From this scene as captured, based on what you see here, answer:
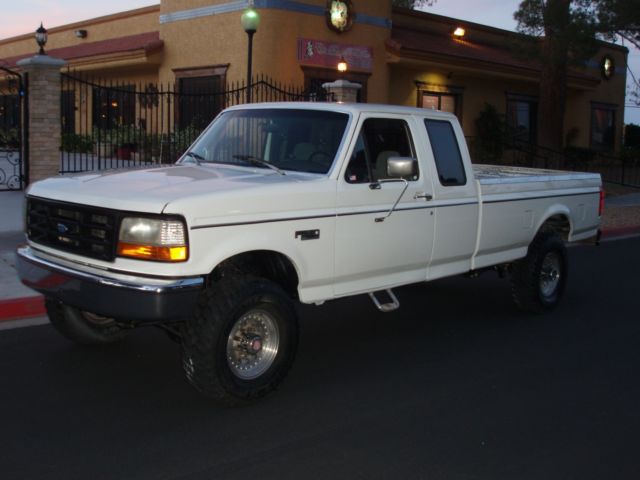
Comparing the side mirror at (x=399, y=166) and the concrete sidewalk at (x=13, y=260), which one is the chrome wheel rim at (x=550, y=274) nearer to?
the side mirror at (x=399, y=166)

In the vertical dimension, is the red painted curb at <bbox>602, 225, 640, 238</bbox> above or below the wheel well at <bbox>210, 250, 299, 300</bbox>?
below

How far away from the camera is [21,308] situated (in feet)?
24.0

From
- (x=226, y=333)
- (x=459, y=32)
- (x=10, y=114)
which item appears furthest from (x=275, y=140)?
(x=10, y=114)

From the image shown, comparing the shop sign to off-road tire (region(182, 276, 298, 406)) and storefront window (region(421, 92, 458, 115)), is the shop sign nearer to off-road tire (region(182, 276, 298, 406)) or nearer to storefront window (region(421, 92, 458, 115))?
storefront window (region(421, 92, 458, 115))

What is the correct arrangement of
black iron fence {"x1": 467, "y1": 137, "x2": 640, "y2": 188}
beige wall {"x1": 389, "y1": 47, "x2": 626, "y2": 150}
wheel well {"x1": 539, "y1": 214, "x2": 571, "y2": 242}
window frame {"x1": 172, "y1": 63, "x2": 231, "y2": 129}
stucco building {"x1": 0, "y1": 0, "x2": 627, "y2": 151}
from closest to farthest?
wheel well {"x1": 539, "y1": 214, "x2": 571, "y2": 242}
stucco building {"x1": 0, "y1": 0, "x2": 627, "y2": 151}
window frame {"x1": 172, "y1": 63, "x2": 231, "y2": 129}
beige wall {"x1": 389, "y1": 47, "x2": 626, "y2": 150}
black iron fence {"x1": 467, "y1": 137, "x2": 640, "y2": 188}

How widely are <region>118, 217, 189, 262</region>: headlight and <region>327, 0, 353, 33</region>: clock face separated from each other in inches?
676

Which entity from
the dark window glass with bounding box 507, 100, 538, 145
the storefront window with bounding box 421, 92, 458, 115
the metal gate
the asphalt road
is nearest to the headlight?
the asphalt road

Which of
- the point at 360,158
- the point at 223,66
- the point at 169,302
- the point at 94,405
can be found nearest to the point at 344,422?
the point at 169,302

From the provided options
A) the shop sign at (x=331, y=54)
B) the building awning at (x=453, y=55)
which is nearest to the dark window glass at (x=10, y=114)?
the shop sign at (x=331, y=54)

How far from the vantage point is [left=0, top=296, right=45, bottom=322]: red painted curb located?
7219mm

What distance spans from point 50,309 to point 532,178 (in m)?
4.74

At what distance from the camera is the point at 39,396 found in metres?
5.10

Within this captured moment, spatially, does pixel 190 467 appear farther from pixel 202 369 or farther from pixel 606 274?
pixel 606 274

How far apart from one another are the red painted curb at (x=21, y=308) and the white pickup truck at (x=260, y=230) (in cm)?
149
